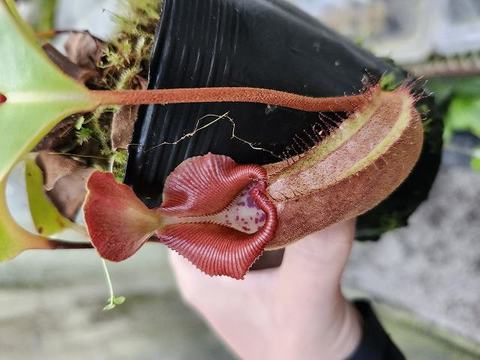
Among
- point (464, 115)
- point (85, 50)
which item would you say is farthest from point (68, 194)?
point (464, 115)

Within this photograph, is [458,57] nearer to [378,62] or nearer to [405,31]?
[405,31]

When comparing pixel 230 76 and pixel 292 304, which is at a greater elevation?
pixel 230 76

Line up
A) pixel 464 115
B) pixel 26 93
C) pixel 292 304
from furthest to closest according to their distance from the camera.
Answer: pixel 464 115, pixel 292 304, pixel 26 93

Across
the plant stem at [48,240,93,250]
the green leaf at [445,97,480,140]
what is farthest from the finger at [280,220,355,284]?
the green leaf at [445,97,480,140]

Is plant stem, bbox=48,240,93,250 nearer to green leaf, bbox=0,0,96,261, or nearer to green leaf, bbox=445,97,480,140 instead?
green leaf, bbox=0,0,96,261

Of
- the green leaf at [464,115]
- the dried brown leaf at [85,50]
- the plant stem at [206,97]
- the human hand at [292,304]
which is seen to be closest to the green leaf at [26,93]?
the plant stem at [206,97]

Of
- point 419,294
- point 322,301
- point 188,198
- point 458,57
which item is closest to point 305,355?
point 322,301

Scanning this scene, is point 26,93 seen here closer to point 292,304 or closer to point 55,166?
point 55,166
